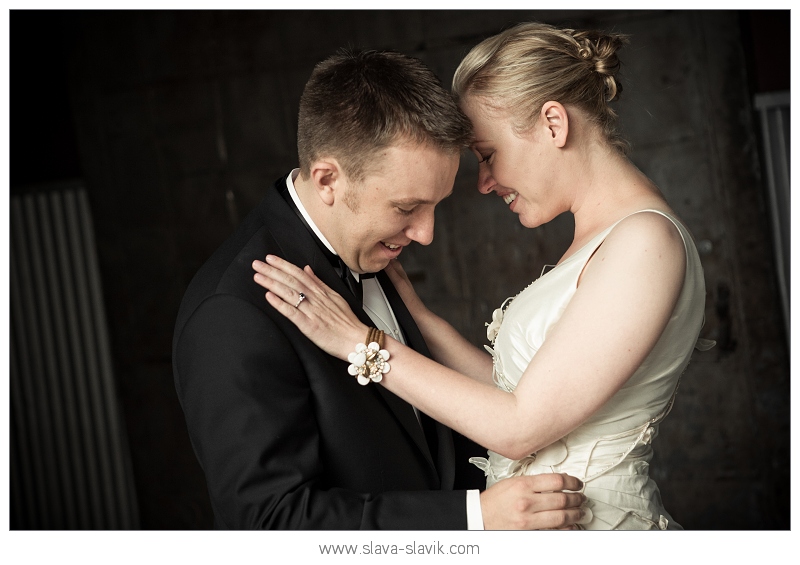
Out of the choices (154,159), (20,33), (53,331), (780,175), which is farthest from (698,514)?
(20,33)

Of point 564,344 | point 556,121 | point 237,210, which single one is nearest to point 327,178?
point 556,121

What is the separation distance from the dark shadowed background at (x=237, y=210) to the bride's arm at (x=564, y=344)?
1518mm

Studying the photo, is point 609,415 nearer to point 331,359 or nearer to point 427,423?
point 427,423

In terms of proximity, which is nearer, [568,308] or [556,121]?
[568,308]

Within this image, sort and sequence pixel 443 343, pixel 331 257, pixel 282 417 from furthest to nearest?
1. pixel 443 343
2. pixel 331 257
3. pixel 282 417

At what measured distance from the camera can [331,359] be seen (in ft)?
5.76

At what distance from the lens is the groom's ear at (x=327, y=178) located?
1.79m

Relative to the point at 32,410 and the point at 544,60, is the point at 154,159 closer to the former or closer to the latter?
the point at 32,410

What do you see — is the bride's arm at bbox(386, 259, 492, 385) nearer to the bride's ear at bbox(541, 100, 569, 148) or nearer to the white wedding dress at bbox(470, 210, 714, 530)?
the white wedding dress at bbox(470, 210, 714, 530)

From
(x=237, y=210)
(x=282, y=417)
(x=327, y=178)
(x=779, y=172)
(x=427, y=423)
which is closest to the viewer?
(x=282, y=417)

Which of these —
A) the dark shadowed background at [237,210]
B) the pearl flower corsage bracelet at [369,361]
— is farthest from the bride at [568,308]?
the dark shadowed background at [237,210]

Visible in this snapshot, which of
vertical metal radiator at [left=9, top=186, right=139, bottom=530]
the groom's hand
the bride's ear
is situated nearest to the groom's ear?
the bride's ear

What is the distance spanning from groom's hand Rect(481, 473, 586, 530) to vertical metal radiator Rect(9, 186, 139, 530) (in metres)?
3.37

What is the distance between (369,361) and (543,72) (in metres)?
0.75
